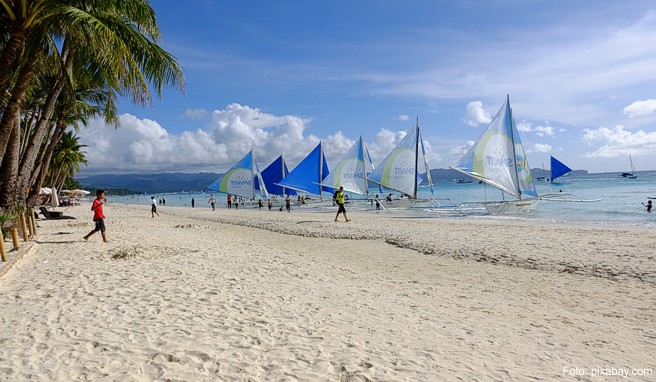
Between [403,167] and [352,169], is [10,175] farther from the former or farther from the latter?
[352,169]

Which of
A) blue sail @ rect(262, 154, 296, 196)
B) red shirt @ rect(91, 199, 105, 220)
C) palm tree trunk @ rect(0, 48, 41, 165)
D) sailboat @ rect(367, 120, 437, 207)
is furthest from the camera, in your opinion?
blue sail @ rect(262, 154, 296, 196)

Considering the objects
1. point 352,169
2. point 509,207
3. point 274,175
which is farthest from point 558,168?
point 274,175

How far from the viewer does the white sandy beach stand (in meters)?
4.06

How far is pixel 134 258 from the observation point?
33.3 feet

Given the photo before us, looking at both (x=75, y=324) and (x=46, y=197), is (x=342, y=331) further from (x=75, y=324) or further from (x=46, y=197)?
(x=46, y=197)

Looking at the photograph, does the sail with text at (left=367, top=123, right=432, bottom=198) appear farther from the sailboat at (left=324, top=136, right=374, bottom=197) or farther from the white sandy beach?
the white sandy beach

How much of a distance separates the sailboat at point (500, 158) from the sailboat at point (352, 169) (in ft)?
47.9

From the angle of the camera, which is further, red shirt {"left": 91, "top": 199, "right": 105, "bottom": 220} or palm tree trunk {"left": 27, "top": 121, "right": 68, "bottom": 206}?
palm tree trunk {"left": 27, "top": 121, "right": 68, "bottom": 206}

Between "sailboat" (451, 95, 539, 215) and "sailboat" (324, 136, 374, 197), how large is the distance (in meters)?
14.6

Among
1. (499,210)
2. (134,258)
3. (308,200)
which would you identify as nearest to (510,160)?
(499,210)

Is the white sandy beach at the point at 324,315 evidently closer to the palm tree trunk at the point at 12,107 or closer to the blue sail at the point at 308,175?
the palm tree trunk at the point at 12,107

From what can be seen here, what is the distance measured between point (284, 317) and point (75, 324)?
261 cm

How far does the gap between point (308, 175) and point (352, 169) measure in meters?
6.32

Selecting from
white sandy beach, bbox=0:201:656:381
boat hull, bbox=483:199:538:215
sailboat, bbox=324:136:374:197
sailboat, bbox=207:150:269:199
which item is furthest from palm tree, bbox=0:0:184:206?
sailboat, bbox=207:150:269:199
